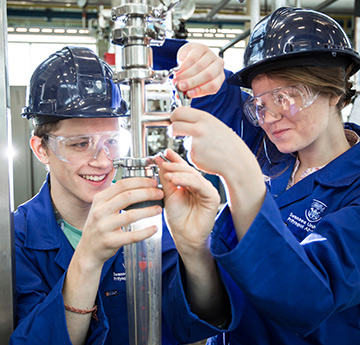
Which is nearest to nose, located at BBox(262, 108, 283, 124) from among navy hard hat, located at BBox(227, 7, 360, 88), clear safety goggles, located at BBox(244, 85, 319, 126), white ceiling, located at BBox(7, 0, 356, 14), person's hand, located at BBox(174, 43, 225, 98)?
clear safety goggles, located at BBox(244, 85, 319, 126)

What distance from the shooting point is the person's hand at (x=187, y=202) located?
69 centimetres

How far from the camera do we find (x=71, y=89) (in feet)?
3.51

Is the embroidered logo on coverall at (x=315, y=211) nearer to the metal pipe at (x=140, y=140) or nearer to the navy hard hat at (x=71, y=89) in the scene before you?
the metal pipe at (x=140, y=140)

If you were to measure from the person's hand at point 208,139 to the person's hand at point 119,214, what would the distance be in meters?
0.10

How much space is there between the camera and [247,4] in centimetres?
486

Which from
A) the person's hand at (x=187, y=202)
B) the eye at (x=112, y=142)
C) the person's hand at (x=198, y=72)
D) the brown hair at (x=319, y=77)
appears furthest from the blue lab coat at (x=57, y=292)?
the brown hair at (x=319, y=77)

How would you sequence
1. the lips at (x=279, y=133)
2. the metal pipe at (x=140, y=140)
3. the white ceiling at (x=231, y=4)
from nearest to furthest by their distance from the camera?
the metal pipe at (x=140, y=140), the lips at (x=279, y=133), the white ceiling at (x=231, y=4)

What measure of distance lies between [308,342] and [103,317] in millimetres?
464

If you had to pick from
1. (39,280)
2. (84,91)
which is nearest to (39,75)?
(84,91)

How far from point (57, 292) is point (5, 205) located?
21 centimetres

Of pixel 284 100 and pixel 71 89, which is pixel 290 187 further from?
pixel 71 89

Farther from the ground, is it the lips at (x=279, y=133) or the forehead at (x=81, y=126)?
the forehead at (x=81, y=126)

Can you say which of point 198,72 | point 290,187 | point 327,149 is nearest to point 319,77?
point 327,149

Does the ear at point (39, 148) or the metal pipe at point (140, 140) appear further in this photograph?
the ear at point (39, 148)
